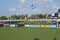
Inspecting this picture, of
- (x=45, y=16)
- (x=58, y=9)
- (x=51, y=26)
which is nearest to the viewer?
(x=51, y=26)

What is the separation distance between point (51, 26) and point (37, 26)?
321cm

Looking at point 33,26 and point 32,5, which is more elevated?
point 32,5

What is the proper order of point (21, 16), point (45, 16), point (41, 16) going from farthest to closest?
point (21, 16), point (41, 16), point (45, 16)

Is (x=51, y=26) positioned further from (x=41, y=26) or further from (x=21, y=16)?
(x=21, y=16)

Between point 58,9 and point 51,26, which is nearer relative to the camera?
point 51,26

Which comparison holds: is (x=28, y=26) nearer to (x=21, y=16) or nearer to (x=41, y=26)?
(x=41, y=26)

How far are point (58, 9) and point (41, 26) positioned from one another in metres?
13.2

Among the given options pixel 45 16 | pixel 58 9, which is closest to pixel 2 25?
pixel 58 9

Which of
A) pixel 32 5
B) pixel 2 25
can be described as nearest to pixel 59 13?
pixel 32 5

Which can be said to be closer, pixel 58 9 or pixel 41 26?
pixel 41 26

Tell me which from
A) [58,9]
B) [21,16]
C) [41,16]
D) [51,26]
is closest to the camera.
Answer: [51,26]

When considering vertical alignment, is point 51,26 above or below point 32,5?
below

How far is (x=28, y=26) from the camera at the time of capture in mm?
41094

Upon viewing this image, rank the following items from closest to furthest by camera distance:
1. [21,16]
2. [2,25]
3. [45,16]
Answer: [2,25]
[45,16]
[21,16]
